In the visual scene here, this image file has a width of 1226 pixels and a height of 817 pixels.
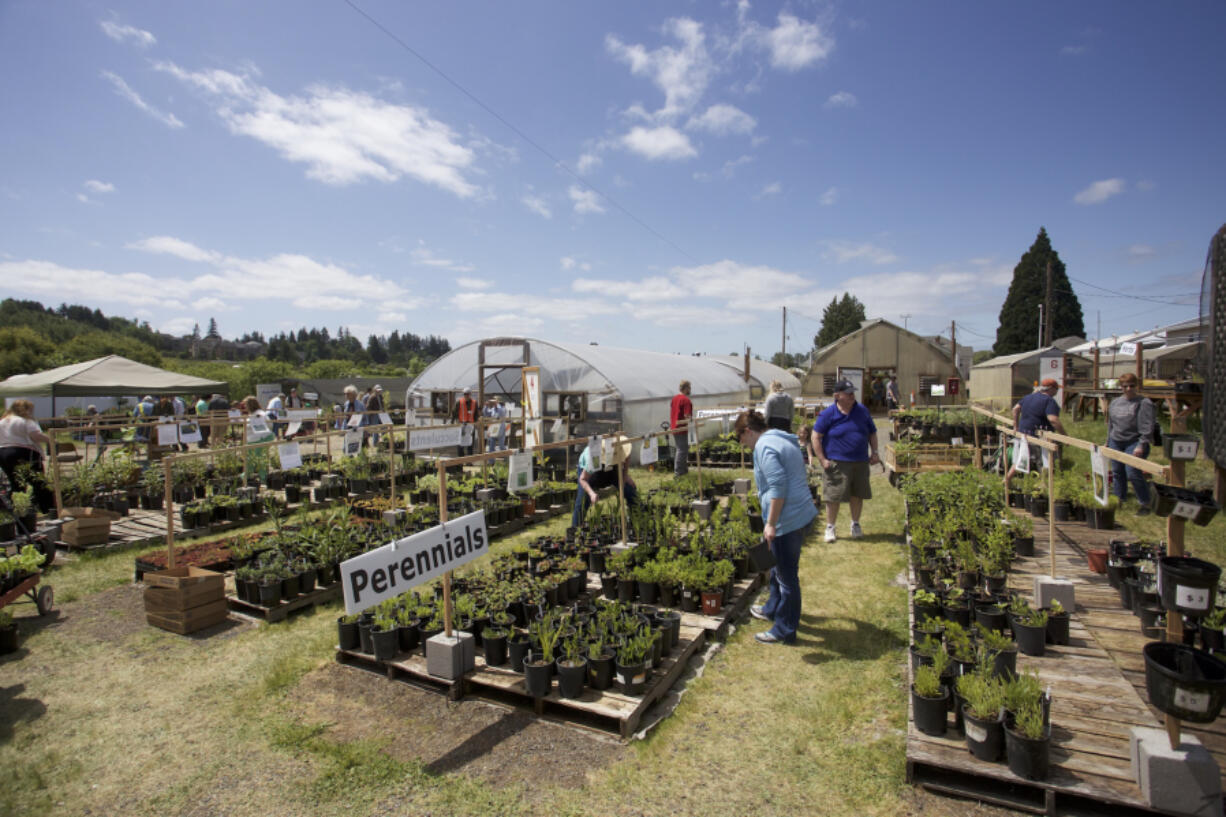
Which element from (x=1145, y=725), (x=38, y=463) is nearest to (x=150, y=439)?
(x=38, y=463)

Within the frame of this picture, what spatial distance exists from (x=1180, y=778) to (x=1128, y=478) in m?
7.21

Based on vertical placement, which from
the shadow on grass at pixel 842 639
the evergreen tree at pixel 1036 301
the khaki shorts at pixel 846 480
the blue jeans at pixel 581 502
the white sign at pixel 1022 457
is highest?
Answer: the evergreen tree at pixel 1036 301

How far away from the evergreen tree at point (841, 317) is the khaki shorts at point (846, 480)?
200 feet

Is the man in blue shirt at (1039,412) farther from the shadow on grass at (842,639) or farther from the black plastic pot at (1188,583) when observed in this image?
the black plastic pot at (1188,583)

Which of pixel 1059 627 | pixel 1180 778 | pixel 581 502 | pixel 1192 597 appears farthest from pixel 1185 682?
pixel 581 502

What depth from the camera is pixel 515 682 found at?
404 cm

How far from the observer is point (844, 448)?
7.07 meters

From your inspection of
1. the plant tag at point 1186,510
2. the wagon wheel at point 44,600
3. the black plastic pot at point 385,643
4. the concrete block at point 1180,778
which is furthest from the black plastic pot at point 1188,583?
the wagon wheel at point 44,600

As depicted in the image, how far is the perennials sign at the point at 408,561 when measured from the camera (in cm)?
350

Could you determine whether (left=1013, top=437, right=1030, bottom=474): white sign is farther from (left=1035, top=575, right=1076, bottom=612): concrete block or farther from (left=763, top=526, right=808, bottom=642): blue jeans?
(left=763, top=526, right=808, bottom=642): blue jeans

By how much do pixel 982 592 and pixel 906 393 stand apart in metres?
28.5

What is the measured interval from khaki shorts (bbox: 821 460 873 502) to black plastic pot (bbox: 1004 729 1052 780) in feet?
14.4

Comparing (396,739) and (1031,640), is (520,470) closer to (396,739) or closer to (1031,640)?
(396,739)

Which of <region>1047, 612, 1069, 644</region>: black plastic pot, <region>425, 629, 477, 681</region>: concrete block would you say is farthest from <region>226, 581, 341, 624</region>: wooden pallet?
<region>1047, 612, 1069, 644</region>: black plastic pot
